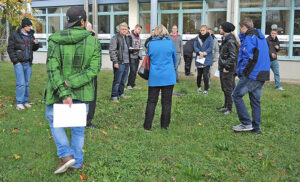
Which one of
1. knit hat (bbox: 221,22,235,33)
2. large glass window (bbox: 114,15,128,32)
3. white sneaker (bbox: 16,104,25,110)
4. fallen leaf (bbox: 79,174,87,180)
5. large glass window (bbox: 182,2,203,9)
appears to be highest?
large glass window (bbox: 182,2,203,9)

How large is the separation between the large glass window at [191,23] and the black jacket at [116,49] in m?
7.97

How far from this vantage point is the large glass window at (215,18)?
1534 cm

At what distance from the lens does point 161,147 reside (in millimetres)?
5227

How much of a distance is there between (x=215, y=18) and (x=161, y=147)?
11.5 m

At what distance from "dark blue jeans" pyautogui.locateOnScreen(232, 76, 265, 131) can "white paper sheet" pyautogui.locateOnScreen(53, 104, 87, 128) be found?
3.30m

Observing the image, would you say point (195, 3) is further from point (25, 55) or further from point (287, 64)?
point (25, 55)

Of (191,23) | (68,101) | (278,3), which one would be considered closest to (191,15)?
(191,23)

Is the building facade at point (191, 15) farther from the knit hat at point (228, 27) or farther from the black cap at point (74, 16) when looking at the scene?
the black cap at point (74, 16)

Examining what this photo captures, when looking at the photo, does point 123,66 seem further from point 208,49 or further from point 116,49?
point 208,49

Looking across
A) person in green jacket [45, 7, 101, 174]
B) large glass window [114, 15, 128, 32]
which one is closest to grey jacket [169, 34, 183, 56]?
A: large glass window [114, 15, 128, 32]

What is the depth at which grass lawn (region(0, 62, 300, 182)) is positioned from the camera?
423cm

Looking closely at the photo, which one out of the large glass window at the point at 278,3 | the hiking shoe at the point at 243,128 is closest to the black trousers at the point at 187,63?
the large glass window at the point at 278,3

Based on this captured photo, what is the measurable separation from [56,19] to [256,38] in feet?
53.0

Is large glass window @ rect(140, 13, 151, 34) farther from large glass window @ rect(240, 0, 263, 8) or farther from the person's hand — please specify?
the person's hand
